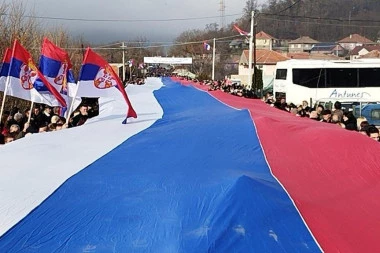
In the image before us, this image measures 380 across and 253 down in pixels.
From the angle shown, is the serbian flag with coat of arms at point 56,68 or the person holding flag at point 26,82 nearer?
the person holding flag at point 26,82

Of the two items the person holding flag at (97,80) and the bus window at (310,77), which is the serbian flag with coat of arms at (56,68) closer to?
the person holding flag at (97,80)

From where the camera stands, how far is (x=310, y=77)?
24562mm

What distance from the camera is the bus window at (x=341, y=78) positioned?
23.9 m

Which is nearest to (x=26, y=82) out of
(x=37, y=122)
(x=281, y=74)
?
(x=37, y=122)

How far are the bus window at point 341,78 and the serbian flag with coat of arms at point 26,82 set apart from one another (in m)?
16.8

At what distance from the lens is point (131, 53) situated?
239 feet

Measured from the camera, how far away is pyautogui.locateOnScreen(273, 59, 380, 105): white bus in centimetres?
2383

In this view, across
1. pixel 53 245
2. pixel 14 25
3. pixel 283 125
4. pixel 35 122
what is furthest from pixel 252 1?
pixel 53 245

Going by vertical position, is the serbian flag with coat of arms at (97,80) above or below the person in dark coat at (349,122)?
above

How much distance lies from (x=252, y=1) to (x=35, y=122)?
144ft

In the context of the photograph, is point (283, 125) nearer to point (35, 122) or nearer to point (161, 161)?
point (161, 161)

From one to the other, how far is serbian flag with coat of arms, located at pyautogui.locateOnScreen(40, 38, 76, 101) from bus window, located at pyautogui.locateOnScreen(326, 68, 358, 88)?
1615 centimetres

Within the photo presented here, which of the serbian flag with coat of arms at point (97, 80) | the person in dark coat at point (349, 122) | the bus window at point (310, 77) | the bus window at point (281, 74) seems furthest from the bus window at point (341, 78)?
the serbian flag with coat of arms at point (97, 80)

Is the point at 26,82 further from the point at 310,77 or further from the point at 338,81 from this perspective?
the point at 338,81
